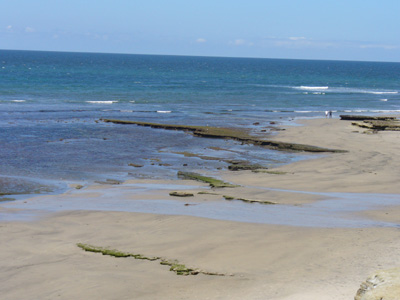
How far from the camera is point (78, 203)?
17.5 metres

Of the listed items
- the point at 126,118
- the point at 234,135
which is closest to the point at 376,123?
the point at 234,135

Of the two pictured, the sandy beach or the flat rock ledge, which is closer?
the flat rock ledge

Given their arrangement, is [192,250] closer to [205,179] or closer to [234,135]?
[205,179]

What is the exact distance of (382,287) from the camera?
759 cm

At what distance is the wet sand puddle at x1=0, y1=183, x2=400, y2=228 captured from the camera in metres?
15.2

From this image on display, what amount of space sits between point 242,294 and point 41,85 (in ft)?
225

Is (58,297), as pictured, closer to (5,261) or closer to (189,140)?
(5,261)

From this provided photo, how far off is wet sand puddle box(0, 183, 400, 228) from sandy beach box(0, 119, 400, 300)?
0.10 metres

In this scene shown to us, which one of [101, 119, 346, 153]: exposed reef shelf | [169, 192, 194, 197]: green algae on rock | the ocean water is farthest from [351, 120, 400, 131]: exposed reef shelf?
[169, 192, 194, 197]: green algae on rock

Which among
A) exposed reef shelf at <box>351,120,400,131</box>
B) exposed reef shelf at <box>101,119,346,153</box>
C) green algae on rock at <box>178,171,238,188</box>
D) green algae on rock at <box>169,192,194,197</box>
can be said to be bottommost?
green algae on rock at <box>178,171,238,188</box>

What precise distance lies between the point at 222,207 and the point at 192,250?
14.0ft

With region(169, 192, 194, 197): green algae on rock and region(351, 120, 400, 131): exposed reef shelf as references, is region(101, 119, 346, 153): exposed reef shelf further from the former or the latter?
region(169, 192, 194, 197): green algae on rock

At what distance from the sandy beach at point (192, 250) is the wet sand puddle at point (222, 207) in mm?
96

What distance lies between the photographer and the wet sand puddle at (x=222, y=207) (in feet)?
49.9
